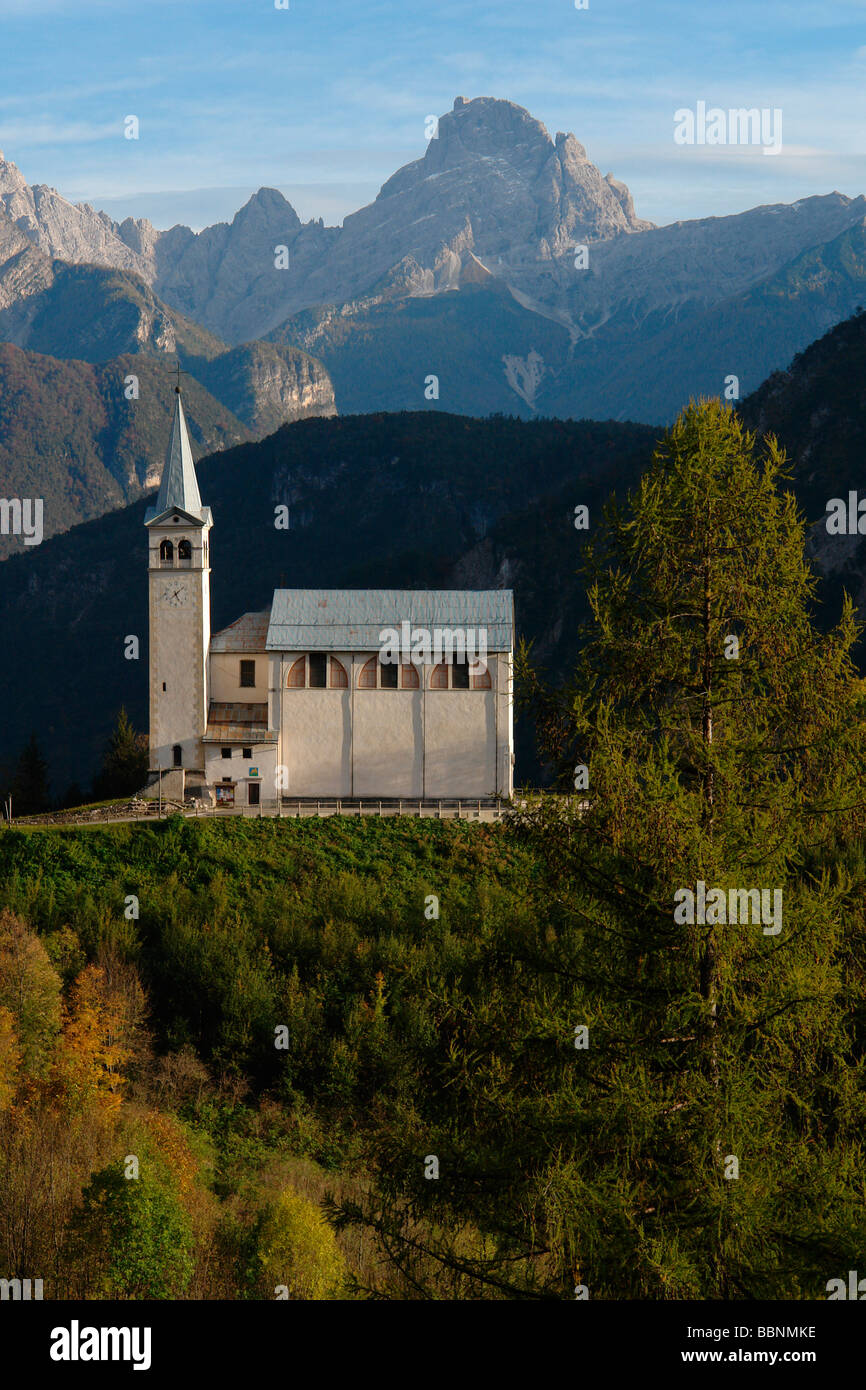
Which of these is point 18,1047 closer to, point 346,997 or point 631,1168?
point 346,997

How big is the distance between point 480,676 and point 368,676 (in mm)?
4619

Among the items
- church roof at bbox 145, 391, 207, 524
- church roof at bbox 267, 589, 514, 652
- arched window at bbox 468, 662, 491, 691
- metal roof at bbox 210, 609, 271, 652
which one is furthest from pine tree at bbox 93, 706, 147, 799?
arched window at bbox 468, 662, 491, 691

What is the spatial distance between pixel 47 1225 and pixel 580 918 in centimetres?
2815

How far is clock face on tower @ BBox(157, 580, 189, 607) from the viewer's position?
63250mm

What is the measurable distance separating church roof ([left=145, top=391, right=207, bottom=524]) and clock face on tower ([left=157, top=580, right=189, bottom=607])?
287 centimetres

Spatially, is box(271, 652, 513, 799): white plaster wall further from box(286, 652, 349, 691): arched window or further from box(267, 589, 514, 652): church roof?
box(267, 589, 514, 652): church roof

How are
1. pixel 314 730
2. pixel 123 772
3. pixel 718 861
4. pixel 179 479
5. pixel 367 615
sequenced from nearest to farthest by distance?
1. pixel 718 861
2. pixel 314 730
3. pixel 367 615
4. pixel 179 479
5. pixel 123 772

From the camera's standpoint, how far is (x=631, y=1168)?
51.7 feet

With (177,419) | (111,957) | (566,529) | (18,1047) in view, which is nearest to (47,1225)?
(18,1047)

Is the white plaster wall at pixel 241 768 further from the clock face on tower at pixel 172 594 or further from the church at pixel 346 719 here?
the clock face on tower at pixel 172 594

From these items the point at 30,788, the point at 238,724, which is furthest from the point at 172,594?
the point at 30,788

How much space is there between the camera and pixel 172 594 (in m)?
63.3

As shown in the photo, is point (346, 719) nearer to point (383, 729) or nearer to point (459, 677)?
point (383, 729)

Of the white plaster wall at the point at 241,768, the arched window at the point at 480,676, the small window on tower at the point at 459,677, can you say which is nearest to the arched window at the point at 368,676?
the small window on tower at the point at 459,677
